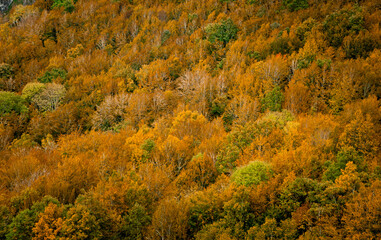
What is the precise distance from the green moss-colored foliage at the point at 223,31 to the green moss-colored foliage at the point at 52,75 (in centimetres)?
4327

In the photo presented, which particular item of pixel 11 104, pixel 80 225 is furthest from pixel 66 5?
pixel 80 225

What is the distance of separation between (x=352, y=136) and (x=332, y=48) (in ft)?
103

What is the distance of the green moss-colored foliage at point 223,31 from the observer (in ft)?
292

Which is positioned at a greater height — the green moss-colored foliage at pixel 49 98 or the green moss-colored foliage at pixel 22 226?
the green moss-colored foliage at pixel 22 226

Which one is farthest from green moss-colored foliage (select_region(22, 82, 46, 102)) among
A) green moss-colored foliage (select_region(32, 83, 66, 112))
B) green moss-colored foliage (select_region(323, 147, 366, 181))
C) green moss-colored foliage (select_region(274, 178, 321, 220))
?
green moss-colored foliage (select_region(323, 147, 366, 181))

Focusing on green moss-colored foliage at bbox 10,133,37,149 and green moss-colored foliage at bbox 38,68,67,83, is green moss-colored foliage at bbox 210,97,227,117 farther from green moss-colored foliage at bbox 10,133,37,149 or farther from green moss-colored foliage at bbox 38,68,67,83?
green moss-colored foliage at bbox 38,68,67,83

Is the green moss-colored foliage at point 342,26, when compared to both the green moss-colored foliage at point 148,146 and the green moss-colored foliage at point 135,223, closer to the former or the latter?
the green moss-colored foliage at point 148,146

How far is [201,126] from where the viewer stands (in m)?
56.6

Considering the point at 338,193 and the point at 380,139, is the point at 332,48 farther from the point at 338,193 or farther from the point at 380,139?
the point at 338,193

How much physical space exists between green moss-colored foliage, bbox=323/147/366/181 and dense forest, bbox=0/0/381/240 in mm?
142

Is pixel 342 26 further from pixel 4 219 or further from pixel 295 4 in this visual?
pixel 4 219

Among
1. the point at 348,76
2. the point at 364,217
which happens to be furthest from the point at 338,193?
the point at 348,76

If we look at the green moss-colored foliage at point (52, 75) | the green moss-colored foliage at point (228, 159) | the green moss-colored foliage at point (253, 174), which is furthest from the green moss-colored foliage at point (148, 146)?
the green moss-colored foliage at point (52, 75)

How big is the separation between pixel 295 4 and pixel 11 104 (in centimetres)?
7689
